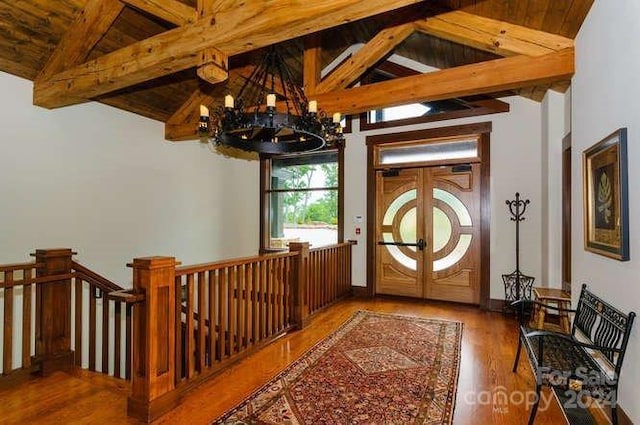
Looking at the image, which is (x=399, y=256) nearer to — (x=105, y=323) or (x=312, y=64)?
(x=312, y=64)

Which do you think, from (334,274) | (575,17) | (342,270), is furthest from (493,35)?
(342,270)

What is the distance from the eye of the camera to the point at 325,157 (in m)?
6.41

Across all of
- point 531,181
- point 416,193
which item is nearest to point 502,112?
point 531,181

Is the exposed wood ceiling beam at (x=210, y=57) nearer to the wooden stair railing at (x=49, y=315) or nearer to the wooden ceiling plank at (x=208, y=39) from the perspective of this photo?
the wooden ceiling plank at (x=208, y=39)

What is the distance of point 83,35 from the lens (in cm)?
374

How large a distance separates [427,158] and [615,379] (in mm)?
3937

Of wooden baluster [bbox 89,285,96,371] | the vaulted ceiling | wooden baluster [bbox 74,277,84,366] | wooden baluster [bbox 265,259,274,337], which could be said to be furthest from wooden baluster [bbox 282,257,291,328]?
the vaulted ceiling

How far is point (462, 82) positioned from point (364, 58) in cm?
151

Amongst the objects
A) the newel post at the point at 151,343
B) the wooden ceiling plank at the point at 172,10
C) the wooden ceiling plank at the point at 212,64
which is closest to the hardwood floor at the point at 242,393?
the newel post at the point at 151,343

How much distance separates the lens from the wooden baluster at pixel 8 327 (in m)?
2.73

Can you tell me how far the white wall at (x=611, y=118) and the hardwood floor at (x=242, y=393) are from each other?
2.35 ft

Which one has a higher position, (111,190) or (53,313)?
(111,190)

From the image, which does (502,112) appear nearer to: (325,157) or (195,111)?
(325,157)

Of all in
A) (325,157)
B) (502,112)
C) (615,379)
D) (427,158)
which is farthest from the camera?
(325,157)
